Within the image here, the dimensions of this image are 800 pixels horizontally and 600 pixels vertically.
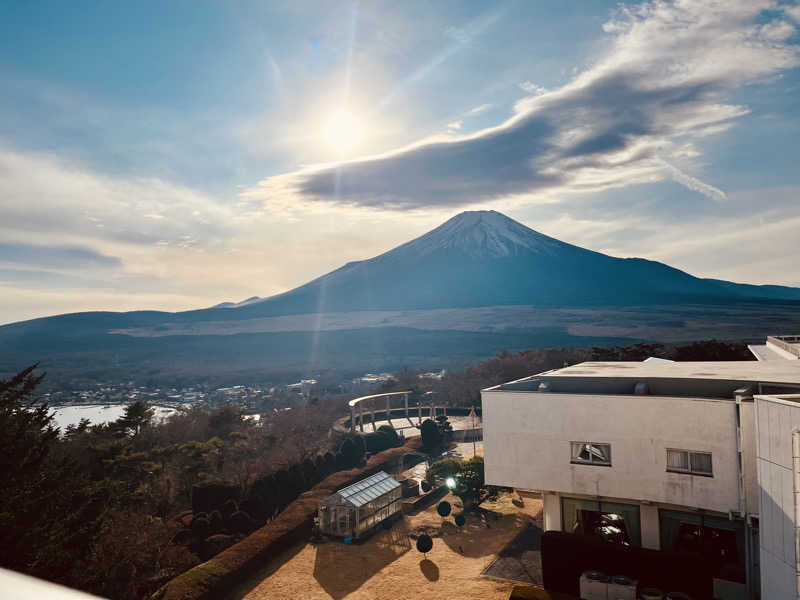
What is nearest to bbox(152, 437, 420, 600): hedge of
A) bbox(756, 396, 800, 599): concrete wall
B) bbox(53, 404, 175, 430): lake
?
bbox(756, 396, 800, 599): concrete wall

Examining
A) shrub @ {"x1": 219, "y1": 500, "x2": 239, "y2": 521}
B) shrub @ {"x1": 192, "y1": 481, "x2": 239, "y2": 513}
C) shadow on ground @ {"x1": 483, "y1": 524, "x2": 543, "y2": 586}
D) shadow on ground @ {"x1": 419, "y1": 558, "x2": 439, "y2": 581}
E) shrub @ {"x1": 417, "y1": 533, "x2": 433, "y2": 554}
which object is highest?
shrub @ {"x1": 192, "y1": 481, "x2": 239, "y2": 513}

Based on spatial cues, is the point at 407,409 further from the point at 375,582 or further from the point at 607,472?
the point at 607,472

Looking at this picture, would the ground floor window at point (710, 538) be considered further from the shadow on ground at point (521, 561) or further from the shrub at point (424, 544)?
the shrub at point (424, 544)

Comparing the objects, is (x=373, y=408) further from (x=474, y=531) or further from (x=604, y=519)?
(x=604, y=519)

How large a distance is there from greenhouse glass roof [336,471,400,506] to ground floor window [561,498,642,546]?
9.49 metres

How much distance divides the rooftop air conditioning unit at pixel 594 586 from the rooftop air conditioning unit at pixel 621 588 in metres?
0.17

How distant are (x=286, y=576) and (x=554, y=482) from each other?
35.3 ft

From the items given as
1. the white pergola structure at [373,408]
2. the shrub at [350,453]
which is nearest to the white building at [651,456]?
the shrub at [350,453]

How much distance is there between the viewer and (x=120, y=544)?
61.2 feet

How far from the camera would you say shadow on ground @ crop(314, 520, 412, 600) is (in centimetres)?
1975

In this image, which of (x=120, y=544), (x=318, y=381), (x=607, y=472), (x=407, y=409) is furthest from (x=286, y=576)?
(x=318, y=381)

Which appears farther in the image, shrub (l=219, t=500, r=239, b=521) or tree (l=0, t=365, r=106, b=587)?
shrub (l=219, t=500, r=239, b=521)

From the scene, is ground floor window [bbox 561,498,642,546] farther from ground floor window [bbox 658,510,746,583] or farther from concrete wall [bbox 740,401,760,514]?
concrete wall [bbox 740,401,760,514]

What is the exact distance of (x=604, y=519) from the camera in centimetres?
1764
